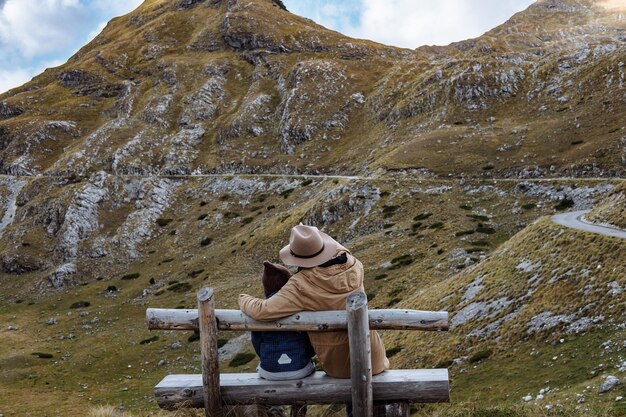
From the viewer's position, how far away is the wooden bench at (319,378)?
8.79 metres

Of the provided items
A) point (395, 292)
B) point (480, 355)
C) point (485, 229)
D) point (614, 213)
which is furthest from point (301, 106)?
point (480, 355)

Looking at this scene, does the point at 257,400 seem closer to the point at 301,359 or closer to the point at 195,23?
the point at 301,359

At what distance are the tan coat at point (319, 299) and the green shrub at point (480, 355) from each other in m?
13.9

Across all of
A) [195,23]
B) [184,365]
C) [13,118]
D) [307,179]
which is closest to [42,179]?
[13,118]

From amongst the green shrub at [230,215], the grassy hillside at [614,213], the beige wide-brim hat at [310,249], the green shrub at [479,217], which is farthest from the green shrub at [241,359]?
the green shrub at [230,215]

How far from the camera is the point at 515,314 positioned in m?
22.4

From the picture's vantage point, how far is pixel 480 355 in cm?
2100

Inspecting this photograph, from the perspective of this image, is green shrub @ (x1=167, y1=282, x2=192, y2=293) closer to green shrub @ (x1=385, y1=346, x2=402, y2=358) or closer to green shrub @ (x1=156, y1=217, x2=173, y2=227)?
green shrub @ (x1=156, y1=217, x2=173, y2=227)

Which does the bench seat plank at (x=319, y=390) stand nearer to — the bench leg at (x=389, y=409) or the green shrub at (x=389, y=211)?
the bench leg at (x=389, y=409)

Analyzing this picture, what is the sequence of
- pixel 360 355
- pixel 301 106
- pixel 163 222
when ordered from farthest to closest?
1. pixel 301 106
2. pixel 163 222
3. pixel 360 355

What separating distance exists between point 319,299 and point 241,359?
31188 mm

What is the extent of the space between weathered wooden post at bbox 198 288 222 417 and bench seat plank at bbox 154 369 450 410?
9.8 inches

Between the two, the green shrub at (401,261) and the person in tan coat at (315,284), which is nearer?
the person in tan coat at (315,284)

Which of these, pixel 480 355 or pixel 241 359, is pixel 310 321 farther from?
pixel 241 359
